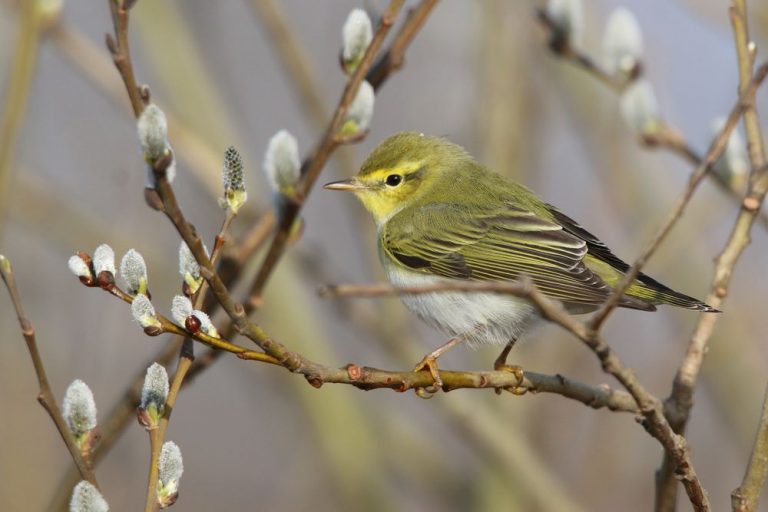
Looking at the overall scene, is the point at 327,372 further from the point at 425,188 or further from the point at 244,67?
the point at 244,67

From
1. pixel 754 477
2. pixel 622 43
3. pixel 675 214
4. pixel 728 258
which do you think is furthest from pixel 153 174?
pixel 622 43

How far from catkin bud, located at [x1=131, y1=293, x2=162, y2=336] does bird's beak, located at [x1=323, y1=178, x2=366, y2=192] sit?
2204 millimetres

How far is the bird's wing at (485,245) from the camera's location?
364 centimetres

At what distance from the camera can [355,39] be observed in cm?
211

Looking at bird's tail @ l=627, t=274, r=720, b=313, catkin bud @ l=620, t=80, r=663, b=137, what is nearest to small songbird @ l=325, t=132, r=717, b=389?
bird's tail @ l=627, t=274, r=720, b=313

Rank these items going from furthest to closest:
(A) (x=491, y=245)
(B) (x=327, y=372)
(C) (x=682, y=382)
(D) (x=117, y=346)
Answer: (D) (x=117, y=346), (A) (x=491, y=245), (C) (x=682, y=382), (B) (x=327, y=372)

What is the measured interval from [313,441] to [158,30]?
2.17 m

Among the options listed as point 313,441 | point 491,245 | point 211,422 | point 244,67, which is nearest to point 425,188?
point 491,245

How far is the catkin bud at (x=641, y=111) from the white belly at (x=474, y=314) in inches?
30.0

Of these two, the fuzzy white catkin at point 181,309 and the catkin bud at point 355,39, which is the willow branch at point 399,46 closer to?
the catkin bud at point 355,39

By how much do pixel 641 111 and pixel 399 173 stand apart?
50.6 inches

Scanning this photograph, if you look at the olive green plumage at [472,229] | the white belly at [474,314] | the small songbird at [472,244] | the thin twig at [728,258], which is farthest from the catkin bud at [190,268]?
the olive green plumage at [472,229]

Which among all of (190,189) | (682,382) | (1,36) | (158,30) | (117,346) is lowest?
(117,346)

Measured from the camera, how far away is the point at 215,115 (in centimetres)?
462
